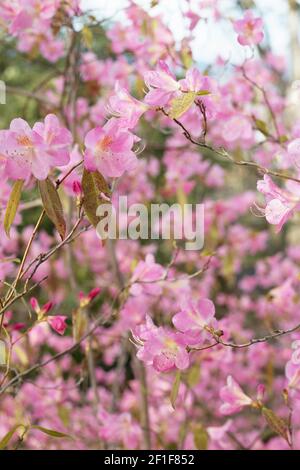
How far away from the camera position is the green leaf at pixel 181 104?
34.0 inches

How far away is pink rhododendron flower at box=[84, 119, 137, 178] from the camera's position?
88 cm

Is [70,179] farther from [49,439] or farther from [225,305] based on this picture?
[225,305]

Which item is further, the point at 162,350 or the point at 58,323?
the point at 58,323

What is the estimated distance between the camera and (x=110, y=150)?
0.89m

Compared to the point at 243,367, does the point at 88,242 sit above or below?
above

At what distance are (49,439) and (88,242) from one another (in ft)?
3.28

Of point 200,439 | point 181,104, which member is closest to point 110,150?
point 181,104

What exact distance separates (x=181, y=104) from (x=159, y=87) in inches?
3.1

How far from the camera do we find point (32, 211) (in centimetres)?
489

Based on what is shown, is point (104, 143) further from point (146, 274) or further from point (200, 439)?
point (200, 439)

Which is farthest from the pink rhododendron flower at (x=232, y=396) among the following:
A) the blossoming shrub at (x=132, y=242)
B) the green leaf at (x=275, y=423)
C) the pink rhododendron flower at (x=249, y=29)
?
the pink rhododendron flower at (x=249, y=29)

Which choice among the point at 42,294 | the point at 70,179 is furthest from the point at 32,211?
the point at 70,179

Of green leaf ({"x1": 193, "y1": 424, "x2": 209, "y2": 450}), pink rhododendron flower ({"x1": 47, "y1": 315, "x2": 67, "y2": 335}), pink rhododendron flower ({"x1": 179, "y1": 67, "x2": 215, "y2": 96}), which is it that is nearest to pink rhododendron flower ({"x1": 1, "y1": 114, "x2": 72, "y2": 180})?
pink rhododendron flower ({"x1": 179, "y1": 67, "x2": 215, "y2": 96})

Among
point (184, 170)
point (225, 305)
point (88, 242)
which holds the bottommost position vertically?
point (225, 305)
